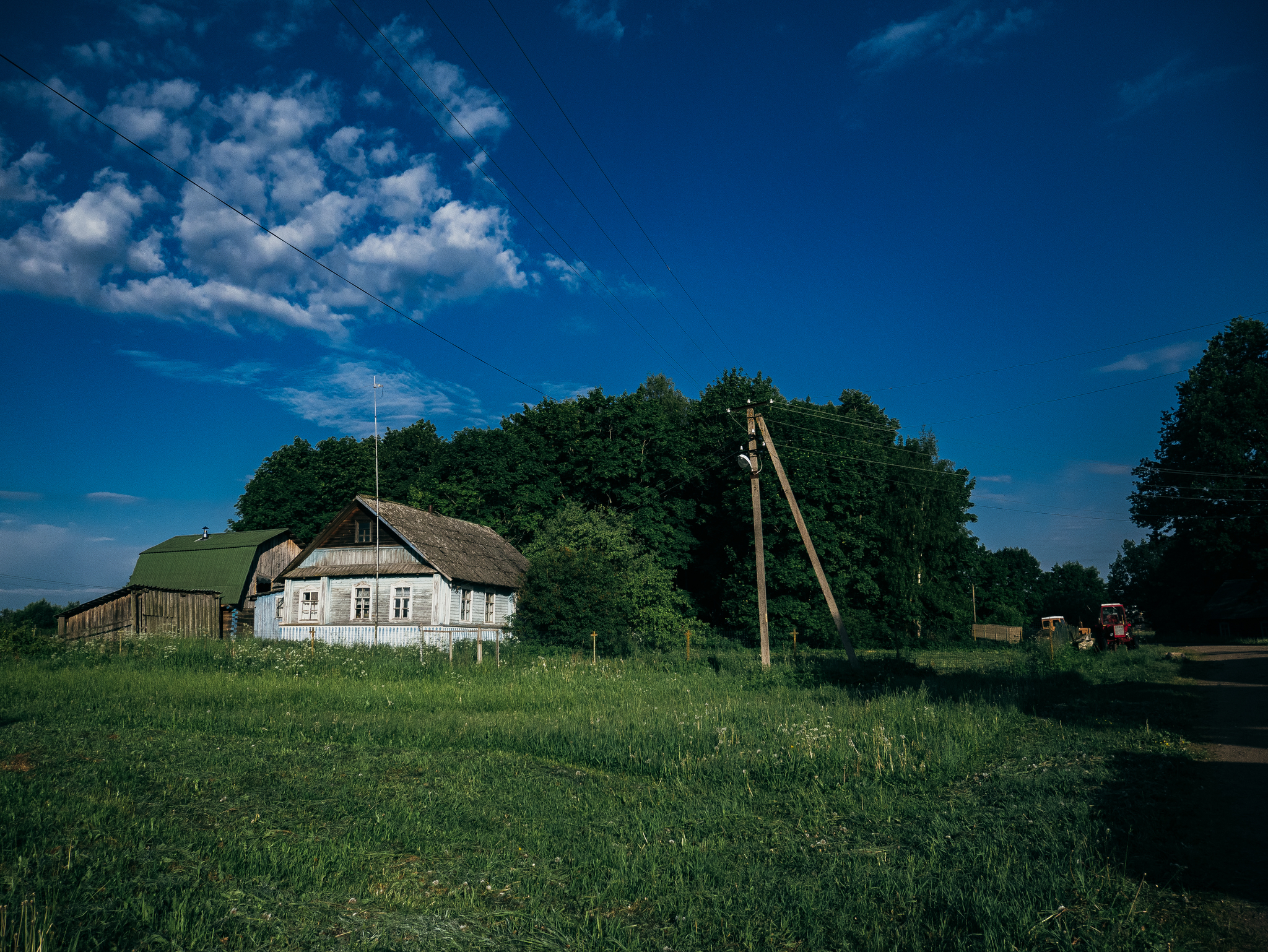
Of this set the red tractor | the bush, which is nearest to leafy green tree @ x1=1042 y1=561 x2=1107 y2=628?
the red tractor

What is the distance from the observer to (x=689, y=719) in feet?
40.0

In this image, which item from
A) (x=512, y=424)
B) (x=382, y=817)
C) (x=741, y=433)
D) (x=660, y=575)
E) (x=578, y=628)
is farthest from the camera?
(x=512, y=424)

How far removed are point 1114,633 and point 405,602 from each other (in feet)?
113

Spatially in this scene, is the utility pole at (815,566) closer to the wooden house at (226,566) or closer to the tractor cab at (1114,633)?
the tractor cab at (1114,633)

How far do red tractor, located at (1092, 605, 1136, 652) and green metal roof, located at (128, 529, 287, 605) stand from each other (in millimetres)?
48673

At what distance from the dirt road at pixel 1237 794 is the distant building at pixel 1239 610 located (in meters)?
35.8

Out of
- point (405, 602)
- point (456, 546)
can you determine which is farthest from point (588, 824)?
point (456, 546)

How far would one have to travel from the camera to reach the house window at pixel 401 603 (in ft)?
102

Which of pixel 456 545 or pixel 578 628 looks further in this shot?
pixel 456 545

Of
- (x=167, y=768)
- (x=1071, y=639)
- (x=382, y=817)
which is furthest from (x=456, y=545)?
(x=1071, y=639)

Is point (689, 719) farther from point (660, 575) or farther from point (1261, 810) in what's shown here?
point (660, 575)

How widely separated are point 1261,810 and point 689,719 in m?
7.59

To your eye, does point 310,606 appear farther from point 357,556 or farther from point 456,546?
point 456,546

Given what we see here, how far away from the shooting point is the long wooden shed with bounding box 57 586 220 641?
106 ft
